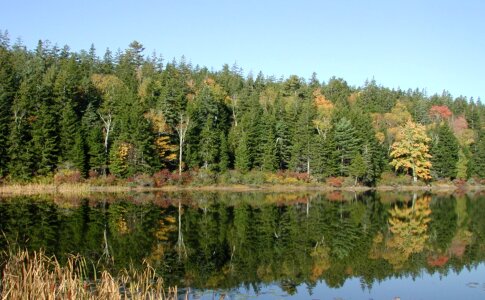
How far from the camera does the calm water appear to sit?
47.9 feet

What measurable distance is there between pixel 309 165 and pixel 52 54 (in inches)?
2558

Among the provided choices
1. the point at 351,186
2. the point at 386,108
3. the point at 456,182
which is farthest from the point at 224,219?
the point at 386,108

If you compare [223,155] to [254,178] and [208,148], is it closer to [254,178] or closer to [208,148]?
[208,148]

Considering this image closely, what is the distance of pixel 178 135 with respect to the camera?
223ft

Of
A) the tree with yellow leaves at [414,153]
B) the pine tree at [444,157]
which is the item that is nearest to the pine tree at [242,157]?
the tree with yellow leaves at [414,153]

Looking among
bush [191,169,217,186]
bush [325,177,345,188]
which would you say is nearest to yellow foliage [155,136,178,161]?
bush [191,169,217,186]

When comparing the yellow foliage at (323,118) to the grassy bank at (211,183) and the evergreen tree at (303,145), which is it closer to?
the evergreen tree at (303,145)

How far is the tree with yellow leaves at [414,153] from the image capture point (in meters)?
73.2

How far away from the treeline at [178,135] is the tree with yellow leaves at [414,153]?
20 centimetres

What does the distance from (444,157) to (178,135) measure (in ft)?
144

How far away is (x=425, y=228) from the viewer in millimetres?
27719

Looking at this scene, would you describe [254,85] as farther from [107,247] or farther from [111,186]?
[107,247]

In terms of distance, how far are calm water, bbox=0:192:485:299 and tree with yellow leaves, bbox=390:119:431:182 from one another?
126 feet

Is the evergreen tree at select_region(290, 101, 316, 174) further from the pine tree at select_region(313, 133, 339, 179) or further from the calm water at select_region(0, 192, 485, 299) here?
the calm water at select_region(0, 192, 485, 299)
